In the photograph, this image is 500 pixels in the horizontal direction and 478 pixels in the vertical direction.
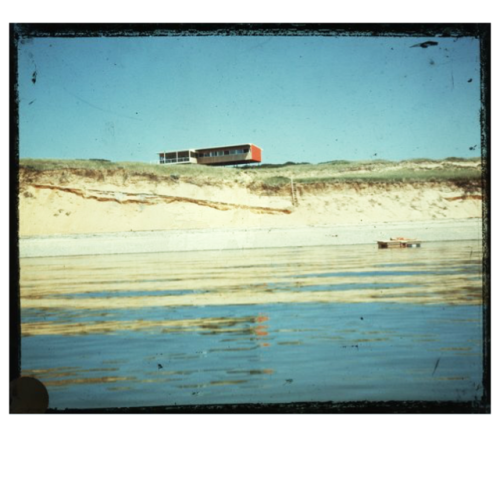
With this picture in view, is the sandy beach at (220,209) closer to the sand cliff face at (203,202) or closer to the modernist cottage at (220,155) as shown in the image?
the sand cliff face at (203,202)

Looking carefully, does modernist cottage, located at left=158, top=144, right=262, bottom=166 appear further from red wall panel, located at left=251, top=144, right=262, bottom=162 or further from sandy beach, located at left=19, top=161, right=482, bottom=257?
sandy beach, located at left=19, top=161, right=482, bottom=257

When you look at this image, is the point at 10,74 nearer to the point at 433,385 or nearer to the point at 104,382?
the point at 104,382

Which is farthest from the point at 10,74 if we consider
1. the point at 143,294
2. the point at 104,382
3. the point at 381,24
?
the point at 381,24

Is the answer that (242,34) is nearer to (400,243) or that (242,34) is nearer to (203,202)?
(203,202)

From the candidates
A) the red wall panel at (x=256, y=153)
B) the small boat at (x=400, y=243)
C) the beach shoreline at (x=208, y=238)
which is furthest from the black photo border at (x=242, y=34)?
the red wall panel at (x=256, y=153)

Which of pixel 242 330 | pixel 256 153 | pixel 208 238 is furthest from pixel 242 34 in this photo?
pixel 242 330

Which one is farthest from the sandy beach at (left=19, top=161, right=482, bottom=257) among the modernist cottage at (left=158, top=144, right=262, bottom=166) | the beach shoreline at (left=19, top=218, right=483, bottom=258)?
the modernist cottage at (left=158, top=144, right=262, bottom=166)
